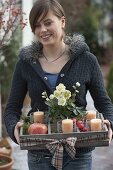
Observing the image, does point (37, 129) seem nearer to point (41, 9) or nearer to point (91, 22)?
point (41, 9)

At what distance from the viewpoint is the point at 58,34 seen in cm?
306

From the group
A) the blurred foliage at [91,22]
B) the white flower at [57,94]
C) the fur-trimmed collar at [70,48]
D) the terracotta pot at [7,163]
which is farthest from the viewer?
the blurred foliage at [91,22]

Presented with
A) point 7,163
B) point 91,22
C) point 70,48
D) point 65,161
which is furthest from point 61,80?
point 91,22

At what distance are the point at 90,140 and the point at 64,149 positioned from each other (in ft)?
0.56

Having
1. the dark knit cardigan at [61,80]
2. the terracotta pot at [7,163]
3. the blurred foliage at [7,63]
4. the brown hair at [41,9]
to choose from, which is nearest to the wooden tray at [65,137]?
the dark knit cardigan at [61,80]

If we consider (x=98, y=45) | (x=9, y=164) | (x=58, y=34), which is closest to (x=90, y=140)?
(x=58, y=34)

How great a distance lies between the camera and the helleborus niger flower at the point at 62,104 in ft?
9.58

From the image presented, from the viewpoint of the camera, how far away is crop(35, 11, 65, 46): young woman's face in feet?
9.87

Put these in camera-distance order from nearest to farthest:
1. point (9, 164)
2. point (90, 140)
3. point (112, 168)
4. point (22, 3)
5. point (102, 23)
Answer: point (90, 140)
point (9, 164)
point (112, 168)
point (22, 3)
point (102, 23)

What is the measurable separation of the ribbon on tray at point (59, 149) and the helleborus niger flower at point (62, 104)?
0.62 feet

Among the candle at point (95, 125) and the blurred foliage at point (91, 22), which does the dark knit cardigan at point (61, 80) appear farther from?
the blurred foliage at point (91, 22)

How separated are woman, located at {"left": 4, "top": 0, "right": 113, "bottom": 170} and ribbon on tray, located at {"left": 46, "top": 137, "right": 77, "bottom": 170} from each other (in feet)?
0.29

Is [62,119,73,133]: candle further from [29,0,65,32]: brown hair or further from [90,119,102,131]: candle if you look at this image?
[29,0,65,32]: brown hair

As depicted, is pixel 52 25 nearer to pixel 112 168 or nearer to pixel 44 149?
pixel 44 149
